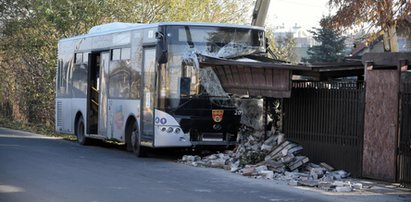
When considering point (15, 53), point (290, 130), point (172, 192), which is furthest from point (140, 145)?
point (15, 53)

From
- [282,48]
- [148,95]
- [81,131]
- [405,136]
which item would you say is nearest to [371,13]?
[405,136]

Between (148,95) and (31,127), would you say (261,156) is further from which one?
(31,127)

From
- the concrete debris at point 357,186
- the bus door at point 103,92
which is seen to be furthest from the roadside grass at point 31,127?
the concrete debris at point 357,186

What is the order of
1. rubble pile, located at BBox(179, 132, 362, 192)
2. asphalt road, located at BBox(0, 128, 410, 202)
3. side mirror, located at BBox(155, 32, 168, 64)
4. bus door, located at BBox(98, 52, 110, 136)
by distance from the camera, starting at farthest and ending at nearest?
bus door, located at BBox(98, 52, 110, 136), side mirror, located at BBox(155, 32, 168, 64), rubble pile, located at BBox(179, 132, 362, 192), asphalt road, located at BBox(0, 128, 410, 202)

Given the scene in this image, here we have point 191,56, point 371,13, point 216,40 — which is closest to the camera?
point 371,13

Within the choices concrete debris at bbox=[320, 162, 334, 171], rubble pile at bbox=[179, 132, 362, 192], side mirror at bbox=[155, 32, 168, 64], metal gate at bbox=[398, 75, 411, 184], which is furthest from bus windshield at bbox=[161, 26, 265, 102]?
metal gate at bbox=[398, 75, 411, 184]

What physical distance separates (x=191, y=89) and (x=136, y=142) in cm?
251

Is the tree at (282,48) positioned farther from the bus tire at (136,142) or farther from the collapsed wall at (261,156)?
the bus tire at (136,142)

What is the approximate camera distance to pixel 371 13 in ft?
41.1

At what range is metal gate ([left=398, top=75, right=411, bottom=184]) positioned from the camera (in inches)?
523

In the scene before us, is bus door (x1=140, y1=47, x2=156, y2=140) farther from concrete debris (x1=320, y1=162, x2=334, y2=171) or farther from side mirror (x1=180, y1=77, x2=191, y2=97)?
concrete debris (x1=320, y1=162, x2=334, y2=171)

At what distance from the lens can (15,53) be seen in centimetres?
3491

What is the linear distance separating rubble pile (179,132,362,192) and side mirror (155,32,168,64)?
2.64m

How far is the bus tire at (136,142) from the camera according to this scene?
18403 mm
